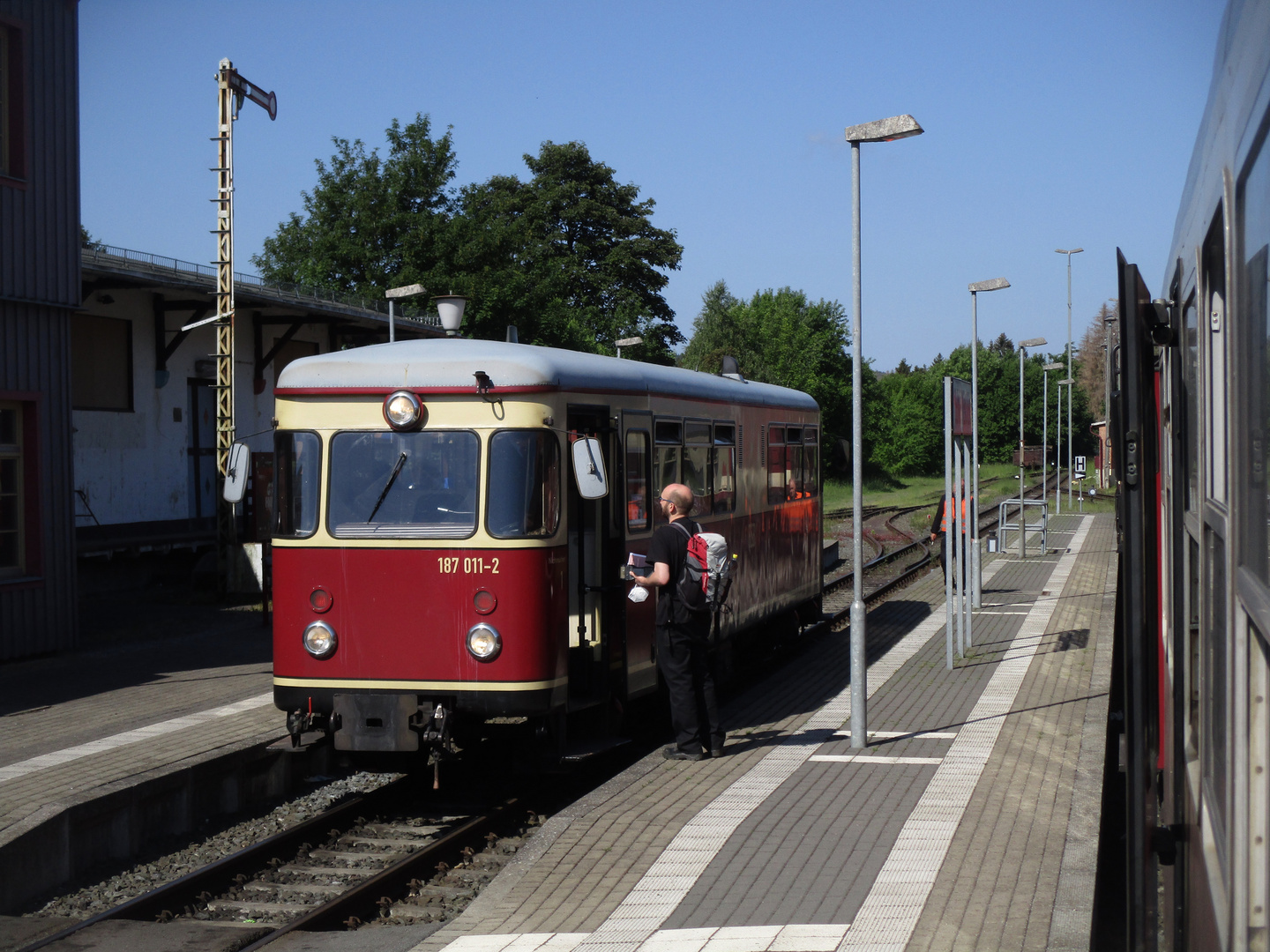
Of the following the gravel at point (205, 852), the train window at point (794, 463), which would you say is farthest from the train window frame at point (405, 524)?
the train window at point (794, 463)

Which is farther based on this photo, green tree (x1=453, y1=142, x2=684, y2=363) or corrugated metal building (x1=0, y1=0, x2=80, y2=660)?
green tree (x1=453, y1=142, x2=684, y2=363)

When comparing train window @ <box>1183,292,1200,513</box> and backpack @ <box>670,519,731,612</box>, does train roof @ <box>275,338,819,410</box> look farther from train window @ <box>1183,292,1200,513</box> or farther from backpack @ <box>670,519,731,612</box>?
train window @ <box>1183,292,1200,513</box>

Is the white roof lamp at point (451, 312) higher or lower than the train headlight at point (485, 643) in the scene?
higher

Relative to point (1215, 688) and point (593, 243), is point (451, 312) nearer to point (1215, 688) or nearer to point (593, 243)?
point (1215, 688)

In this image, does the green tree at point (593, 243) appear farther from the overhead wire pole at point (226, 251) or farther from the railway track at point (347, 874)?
the railway track at point (347, 874)

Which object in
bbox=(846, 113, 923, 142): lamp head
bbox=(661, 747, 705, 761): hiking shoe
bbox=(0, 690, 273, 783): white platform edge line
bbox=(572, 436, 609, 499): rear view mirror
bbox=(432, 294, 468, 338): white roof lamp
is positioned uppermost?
bbox=(846, 113, 923, 142): lamp head

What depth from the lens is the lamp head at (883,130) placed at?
10.1m

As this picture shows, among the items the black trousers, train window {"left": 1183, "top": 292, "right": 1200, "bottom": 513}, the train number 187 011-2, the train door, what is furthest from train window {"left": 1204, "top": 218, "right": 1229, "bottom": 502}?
the train door

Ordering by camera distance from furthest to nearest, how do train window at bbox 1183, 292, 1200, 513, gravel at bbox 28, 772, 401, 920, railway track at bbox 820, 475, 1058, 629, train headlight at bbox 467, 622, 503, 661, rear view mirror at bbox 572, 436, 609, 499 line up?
1. railway track at bbox 820, 475, 1058, 629
2. train headlight at bbox 467, 622, 503, 661
3. rear view mirror at bbox 572, 436, 609, 499
4. gravel at bbox 28, 772, 401, 920
5. train window at bbox 1183, 292, 1200, 513

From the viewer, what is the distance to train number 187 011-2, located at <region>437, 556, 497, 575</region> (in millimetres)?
8648

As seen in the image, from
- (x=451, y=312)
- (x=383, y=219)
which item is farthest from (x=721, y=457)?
(x=383, y=219)

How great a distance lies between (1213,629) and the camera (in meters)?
3.12

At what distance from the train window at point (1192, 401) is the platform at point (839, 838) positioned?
2.64 metres

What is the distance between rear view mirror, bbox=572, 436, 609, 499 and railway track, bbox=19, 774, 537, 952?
242 centimetres
